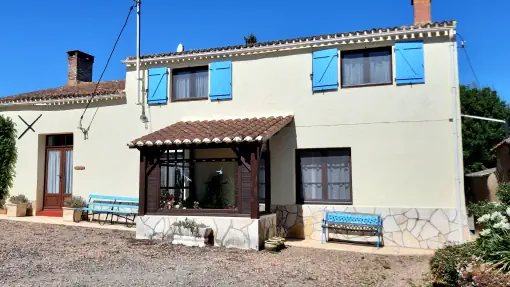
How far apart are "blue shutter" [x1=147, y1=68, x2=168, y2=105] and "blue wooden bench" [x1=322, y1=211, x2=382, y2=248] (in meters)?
6.30

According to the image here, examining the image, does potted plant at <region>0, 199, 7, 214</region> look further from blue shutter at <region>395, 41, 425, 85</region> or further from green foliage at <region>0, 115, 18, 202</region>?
blue shutter at <region>395, 41, 425, 85</region>

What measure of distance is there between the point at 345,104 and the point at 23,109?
37.6 ft

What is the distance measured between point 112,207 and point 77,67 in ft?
25.1

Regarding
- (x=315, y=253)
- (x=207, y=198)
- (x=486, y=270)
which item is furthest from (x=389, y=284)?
(x=207, y=198)

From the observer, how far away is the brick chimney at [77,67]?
58.0ft

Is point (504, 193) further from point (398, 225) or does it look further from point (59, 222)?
point (59, 222)

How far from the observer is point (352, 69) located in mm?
11453

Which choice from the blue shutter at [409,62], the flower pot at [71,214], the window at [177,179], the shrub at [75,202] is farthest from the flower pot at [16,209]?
the blue shutter at [409,62]

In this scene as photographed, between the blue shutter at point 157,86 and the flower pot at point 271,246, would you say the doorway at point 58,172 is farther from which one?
the flower pot at point 271,246

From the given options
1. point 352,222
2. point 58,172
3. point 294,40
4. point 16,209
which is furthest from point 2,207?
point 352,222

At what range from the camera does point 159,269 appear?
741 centimetres

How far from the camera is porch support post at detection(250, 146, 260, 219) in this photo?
970 centimetres

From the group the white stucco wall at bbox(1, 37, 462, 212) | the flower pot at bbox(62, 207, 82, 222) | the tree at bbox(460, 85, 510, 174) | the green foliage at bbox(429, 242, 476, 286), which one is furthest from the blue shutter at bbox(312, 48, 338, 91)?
the tree at bbox(460, 85, 510, 174)

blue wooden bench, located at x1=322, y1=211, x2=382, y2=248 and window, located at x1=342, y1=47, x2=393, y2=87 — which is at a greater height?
window, located at x1=342, y1=47, x2=393, y2=87
